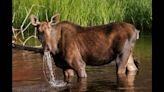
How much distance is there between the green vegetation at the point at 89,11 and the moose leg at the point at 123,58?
7.69 metres

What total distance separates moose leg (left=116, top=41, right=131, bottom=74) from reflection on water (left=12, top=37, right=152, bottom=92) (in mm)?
181

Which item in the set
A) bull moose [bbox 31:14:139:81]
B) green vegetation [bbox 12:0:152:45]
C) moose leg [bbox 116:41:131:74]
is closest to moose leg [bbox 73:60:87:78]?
bull moose [bbox 31:14:139:81]

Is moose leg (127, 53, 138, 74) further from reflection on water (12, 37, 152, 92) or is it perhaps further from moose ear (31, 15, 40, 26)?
moose ear (31, 15, 40, 26)

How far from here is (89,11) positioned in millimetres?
20438

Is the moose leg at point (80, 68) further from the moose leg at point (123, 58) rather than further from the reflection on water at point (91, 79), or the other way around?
the moose leg at point (123, 58)

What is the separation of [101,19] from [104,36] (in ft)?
26.5

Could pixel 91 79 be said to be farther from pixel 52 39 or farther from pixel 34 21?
pixel 34 21

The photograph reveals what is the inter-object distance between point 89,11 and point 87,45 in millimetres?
8125

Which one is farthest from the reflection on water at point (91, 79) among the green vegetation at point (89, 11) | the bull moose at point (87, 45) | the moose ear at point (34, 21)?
the green vegetation at point (89, 11)

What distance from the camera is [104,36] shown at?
12.3 meters

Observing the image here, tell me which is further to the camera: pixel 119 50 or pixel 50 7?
pixel 50 7
